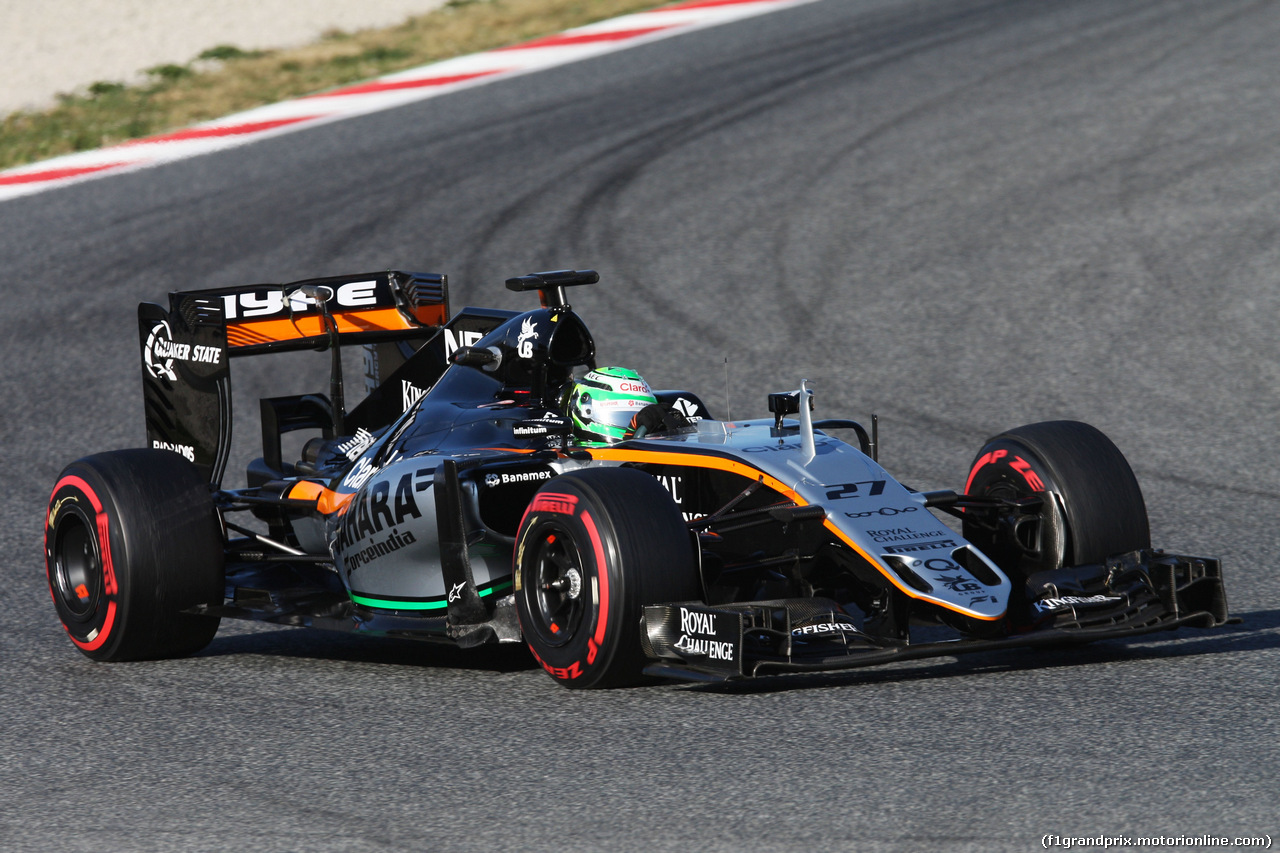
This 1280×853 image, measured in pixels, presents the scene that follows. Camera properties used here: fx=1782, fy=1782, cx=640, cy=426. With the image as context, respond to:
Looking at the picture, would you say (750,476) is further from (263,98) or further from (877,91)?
(263,98)

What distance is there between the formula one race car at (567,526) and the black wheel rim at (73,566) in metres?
0.01

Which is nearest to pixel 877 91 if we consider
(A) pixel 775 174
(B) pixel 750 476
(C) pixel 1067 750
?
(A) pixel 775 174

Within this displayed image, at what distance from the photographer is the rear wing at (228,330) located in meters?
7.84

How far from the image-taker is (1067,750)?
4.93m

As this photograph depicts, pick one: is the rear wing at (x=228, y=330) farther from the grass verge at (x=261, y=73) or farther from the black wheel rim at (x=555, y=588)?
the grass verge at (x=261, y=73)

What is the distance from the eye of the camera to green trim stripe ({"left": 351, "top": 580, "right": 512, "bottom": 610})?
6438 millimetres

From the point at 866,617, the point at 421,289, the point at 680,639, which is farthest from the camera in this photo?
the point at 421,289

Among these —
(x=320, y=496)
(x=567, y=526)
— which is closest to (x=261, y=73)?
(x=320, y=496)

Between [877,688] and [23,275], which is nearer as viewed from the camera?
[877,688]

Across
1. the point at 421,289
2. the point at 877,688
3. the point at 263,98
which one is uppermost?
the point at 263,98

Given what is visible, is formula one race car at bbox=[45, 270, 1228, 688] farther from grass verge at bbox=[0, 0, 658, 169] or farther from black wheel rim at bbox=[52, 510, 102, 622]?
grass verge at bbox=[0, 0, 658, 169]

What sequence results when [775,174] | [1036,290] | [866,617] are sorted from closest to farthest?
[866,617], [1036,290], [775,174]

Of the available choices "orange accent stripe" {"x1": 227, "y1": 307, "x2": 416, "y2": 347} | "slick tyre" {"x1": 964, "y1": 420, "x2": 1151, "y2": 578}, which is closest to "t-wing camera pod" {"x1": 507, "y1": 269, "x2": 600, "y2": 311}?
"orange accent stripe" {"x1": 227, "y1": 307, "x2": 416, "y2": 347}

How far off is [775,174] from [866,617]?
9891 mm
